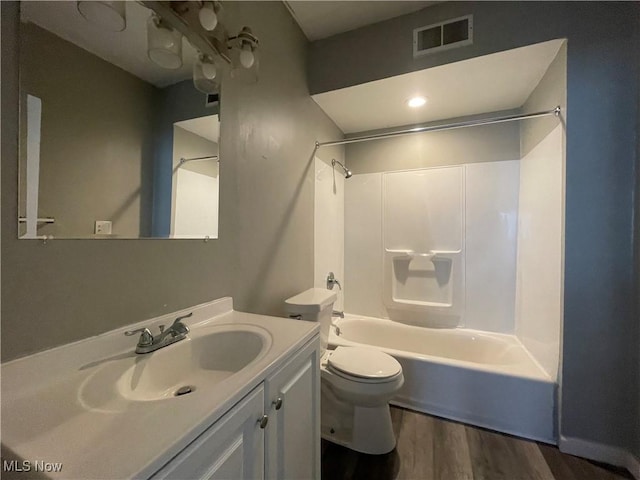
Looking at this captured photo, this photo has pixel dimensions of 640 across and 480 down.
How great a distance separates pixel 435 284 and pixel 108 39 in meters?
2.66

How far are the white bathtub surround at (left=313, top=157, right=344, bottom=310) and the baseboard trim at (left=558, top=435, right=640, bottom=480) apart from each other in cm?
176

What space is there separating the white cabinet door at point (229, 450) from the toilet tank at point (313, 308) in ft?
2.76

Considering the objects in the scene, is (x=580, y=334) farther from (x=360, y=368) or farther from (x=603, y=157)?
(x=360, y=368)

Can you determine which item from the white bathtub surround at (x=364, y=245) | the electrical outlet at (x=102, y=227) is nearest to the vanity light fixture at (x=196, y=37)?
the electrical outlet at (x=102, y=227)

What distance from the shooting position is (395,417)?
5.82 ft

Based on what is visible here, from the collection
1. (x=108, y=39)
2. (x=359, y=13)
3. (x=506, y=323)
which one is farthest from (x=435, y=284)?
(x=108, y=39)

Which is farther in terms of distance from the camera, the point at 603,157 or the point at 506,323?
the point at 506,323

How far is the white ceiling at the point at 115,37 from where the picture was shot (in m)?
0.69

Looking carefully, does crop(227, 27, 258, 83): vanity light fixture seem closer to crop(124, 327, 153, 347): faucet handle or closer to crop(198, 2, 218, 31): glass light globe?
crop(198, 2, 218, 31): glass light globe

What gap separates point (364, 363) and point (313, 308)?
44 centimetres

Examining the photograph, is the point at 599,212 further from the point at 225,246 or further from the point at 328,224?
the point at 225,246

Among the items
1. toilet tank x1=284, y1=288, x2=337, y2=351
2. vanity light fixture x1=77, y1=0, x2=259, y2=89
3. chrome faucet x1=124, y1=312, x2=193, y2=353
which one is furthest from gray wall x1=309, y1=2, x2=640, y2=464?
chrome faucet x1=124, y1=312, x2=193, y2=353

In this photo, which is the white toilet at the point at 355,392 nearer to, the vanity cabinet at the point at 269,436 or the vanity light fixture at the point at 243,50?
the vanity cabinet at the point at 269,436

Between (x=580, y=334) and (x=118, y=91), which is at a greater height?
(x=118, y=91)
